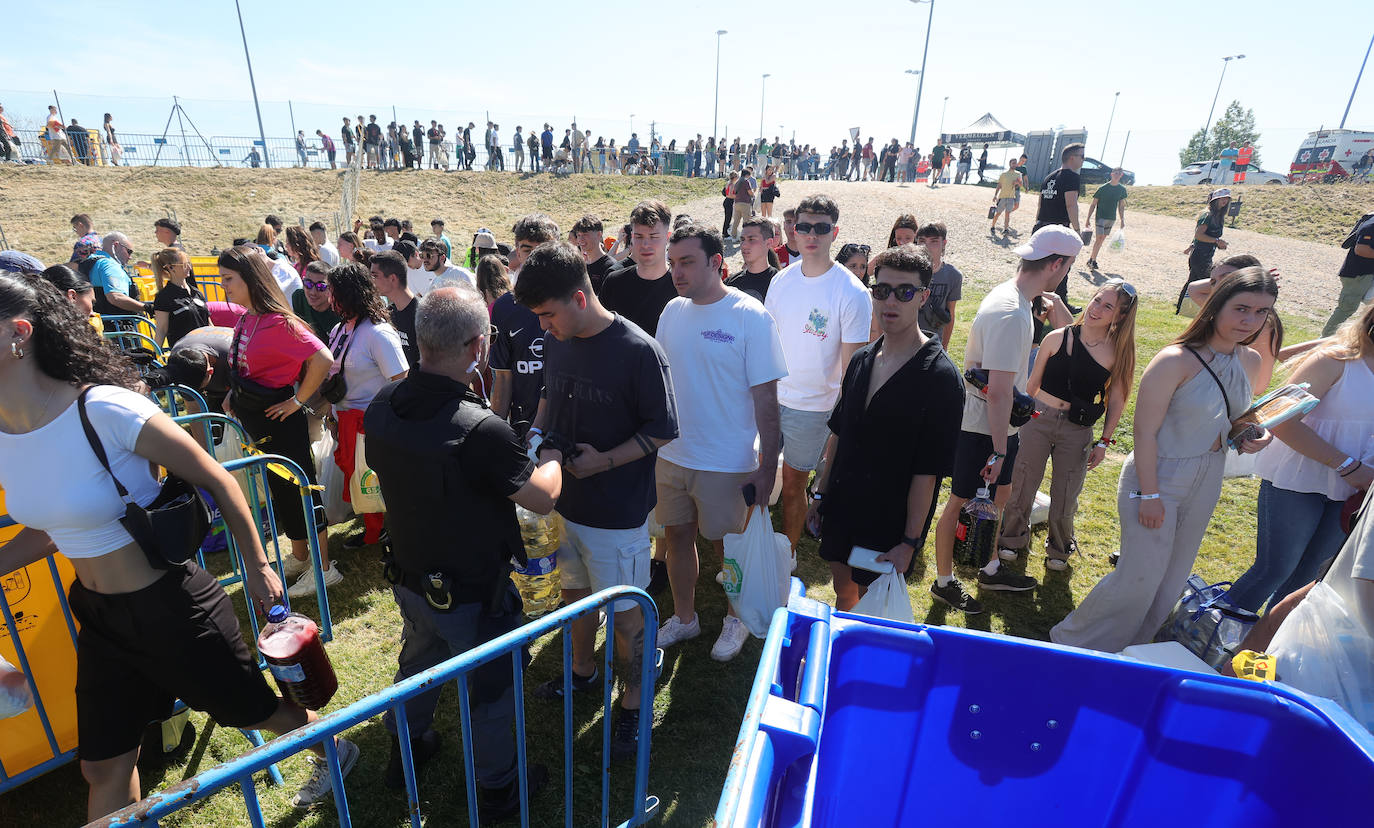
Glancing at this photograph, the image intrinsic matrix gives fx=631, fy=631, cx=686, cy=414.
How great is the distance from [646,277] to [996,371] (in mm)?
2645

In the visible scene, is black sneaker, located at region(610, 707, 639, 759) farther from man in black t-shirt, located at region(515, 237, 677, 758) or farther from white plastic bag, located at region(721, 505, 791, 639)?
white plastic bag, located at region(721, 505, 791, 639)

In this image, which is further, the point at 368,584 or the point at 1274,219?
the point at 1274,219

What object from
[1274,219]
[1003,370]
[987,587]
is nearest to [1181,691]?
[1003,370]

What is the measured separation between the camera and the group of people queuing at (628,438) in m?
2.14

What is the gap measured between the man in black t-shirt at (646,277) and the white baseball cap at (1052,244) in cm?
238

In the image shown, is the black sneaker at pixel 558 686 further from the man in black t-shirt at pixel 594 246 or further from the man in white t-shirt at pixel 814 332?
the man in black t-shirt at pixel 594 246

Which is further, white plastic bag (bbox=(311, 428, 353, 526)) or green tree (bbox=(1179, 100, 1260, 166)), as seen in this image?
green tree (bbox=(1179, 100, 1260, 166))

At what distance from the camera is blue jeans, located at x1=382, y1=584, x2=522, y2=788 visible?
8.18ft

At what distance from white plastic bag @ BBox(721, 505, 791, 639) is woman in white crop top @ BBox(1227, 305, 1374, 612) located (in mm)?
2460

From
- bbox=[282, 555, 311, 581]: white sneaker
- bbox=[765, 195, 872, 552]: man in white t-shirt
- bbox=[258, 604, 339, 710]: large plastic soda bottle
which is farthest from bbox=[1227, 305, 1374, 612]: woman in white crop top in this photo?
bbox=[282, 555, 311, 581]: white sneaker

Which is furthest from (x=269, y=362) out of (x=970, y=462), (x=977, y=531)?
(x=977, y=531)

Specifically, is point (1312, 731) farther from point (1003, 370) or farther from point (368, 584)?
point (368, 584)

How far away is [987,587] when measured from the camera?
452 cm

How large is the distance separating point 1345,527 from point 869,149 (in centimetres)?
3284
